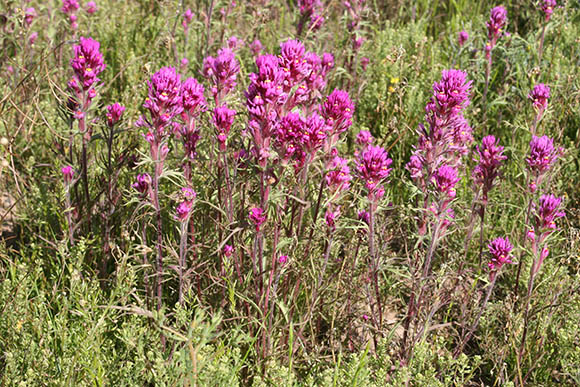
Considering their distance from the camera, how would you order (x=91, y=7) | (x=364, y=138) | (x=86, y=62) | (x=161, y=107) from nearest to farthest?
(x=161, y=107)
(x=86, y=62)
(x=364, y=138)
(x=91, y=7)

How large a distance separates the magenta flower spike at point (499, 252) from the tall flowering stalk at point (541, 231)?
135 millimetres

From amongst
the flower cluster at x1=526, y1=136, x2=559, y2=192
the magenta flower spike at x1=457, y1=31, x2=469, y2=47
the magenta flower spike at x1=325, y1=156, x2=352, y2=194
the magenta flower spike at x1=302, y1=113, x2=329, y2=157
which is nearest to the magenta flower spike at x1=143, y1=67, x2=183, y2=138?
the magenta flower spike at x1=302, y1=113, x2=329, y2=157

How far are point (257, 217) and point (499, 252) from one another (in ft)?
4.06

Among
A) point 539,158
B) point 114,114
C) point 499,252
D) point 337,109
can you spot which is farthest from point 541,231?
point 114,114

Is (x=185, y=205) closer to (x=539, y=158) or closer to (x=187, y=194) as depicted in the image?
(x=187, y=194)

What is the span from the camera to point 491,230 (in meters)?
4.19

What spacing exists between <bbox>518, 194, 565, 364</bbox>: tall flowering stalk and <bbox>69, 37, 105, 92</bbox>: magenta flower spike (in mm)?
2252

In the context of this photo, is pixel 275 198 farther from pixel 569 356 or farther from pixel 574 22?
pixel 574 22

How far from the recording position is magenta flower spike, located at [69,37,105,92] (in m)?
2.99

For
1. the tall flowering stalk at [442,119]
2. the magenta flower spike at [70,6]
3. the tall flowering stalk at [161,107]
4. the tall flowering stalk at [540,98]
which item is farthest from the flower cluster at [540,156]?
the magenta flower spike at [70,6]

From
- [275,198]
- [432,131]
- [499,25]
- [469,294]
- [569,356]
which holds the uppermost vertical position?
[499,25]

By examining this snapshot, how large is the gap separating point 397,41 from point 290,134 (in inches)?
139

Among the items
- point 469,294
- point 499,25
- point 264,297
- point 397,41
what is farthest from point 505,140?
point 264,297

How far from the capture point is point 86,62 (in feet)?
9.91
